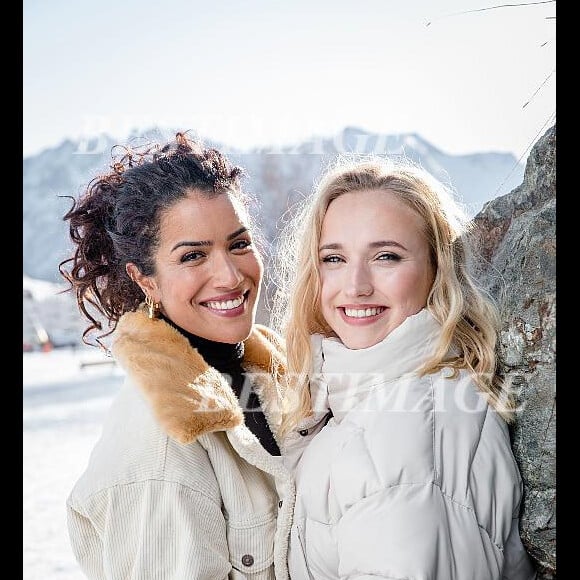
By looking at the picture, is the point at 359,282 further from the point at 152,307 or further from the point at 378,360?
the point at 152,307

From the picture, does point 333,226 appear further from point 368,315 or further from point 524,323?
point 524,323

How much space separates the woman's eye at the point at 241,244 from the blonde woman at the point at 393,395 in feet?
0.44

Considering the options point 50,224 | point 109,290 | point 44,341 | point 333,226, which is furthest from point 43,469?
point 50,224

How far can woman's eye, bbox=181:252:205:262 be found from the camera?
6.74 ft

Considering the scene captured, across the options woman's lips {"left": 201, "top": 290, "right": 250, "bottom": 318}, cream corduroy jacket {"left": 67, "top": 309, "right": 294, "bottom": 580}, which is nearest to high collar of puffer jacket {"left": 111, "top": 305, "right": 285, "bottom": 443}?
cream corduroy jacket {"left": 67, "top": 309, "right": 294, "bottom": 580}

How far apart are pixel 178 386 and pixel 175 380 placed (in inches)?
0.8

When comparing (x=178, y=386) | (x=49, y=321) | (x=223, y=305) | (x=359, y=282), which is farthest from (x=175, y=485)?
(x=49, y=321)

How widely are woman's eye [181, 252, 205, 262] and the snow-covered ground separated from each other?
915mm

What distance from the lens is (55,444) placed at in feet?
27.8

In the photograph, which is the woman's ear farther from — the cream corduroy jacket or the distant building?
the distant building

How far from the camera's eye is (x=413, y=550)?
1557mm

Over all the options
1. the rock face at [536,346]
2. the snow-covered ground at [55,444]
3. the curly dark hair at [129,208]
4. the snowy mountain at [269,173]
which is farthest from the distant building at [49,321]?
the rock face at [536,346]
